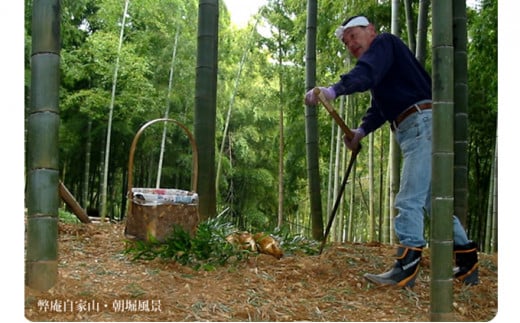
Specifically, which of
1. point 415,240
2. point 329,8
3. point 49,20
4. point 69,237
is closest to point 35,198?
point 49,20

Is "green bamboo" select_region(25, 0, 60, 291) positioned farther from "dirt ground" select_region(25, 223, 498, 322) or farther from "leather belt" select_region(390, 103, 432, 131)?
"leather belt" select_region(390, 103, 432, 131)

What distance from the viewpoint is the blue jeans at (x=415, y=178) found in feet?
6.17

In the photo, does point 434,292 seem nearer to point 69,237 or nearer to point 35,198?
point 35,198

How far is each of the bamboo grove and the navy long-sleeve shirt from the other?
40.7 inches

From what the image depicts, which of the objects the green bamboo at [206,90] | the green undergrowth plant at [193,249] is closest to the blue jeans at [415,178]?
the green undergrowth plant at [193,249]

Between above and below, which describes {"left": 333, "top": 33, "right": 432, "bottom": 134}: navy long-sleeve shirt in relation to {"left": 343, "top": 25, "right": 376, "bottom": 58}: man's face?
below

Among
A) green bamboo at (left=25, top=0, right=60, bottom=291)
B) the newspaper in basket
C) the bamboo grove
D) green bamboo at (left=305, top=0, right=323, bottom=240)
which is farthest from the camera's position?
the bamboo grove

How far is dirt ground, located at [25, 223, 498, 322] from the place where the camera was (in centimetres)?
148

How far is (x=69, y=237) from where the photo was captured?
2.49 metres

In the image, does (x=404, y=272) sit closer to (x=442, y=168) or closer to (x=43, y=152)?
(x=442, y=168)

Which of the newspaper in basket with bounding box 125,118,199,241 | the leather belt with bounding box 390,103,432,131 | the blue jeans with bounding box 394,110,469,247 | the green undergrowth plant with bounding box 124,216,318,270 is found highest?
the leather belt with bounding box 390,103,432,131

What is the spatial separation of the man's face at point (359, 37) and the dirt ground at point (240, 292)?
84 cm

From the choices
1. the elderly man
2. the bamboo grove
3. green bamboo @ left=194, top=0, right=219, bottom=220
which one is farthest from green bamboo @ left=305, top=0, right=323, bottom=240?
the elderly man

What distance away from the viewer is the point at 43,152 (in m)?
1.53
